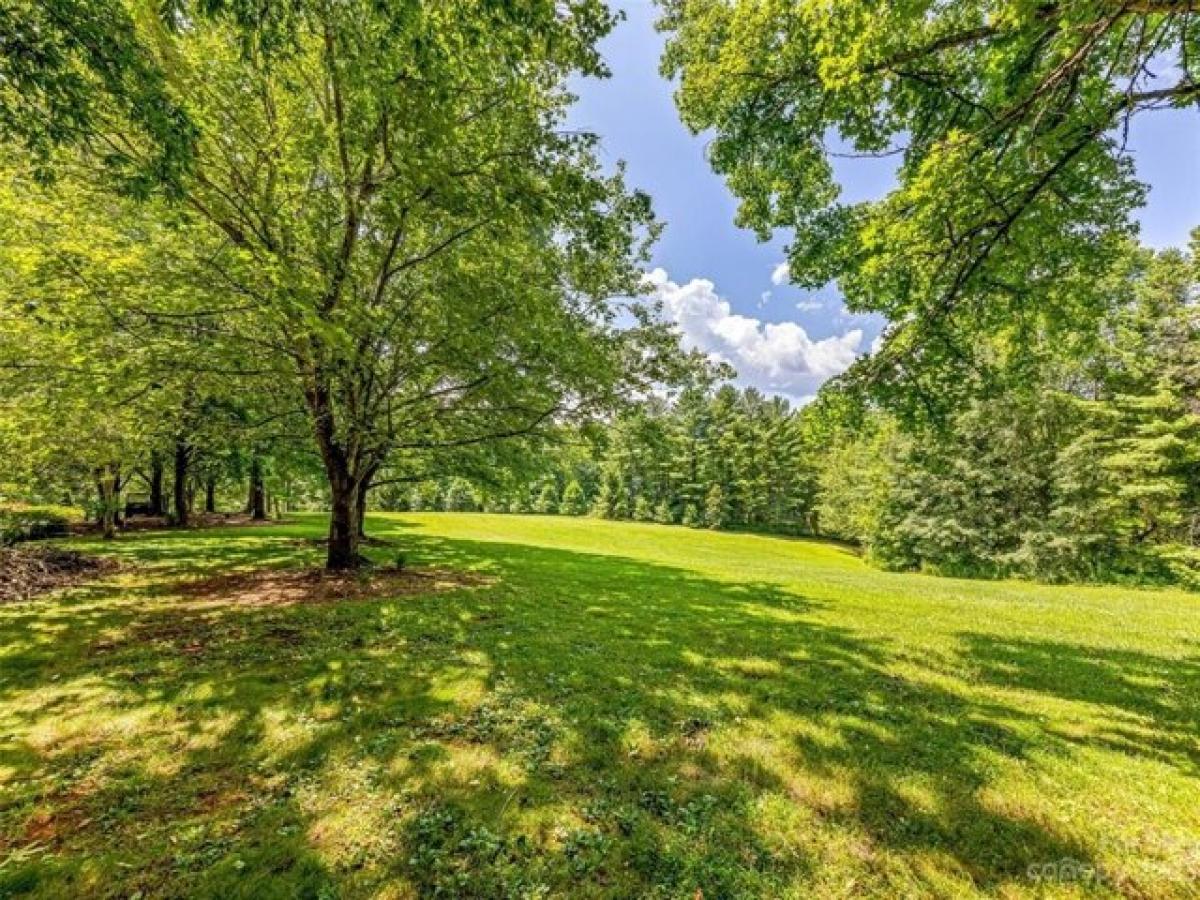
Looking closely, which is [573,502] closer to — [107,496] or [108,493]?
[108,493]

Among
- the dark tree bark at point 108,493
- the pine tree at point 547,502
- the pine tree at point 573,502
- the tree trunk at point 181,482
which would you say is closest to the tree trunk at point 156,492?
the tree trunk at point 181,482

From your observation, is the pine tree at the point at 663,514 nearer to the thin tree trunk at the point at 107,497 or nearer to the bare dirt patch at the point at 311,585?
the bare dirt patch at the point at 311,585

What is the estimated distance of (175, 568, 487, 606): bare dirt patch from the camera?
808 centimetres

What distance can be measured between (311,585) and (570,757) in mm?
7382

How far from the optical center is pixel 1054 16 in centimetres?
363

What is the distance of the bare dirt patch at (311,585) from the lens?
318 inches

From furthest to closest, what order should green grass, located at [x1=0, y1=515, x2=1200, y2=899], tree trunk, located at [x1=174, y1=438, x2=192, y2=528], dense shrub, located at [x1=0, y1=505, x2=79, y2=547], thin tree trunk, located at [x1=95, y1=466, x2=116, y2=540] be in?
1. tree trunk, located at [x1=174, y1=438, x2=192, y2=528]
2. thin tree trunk, located at [x1=95, y1=466, x2=116, y2=540]
3. dense shrub, located at [x1=0, y1=505, x2=79, y2=547]
4. green grass, located at [x1=0, y1=515, x2=1200, y2=899]

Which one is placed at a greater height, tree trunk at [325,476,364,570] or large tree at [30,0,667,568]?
large tree at [30,0,667,568]

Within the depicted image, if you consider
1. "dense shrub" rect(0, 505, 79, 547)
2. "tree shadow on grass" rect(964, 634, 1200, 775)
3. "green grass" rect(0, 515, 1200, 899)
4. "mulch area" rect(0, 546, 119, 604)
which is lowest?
"tree shadow on grass" rect(964, 634, 1200, 775)

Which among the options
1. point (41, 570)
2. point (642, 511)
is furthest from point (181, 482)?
point (642, 511)

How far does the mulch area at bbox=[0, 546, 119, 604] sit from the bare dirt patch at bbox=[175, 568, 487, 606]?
192 centimetres

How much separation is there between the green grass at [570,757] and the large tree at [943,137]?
3993 mm

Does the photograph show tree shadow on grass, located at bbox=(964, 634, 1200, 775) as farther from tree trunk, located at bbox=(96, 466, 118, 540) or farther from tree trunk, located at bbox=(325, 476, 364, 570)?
tree trunk, located at bbox=(96, 466, 118, 540)

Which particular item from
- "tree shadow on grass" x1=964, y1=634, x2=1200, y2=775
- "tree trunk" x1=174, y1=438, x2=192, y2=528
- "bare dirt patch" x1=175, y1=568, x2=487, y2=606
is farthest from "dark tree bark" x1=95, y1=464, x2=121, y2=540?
"tree shadow on grass" x1=964, y1=634, x2=1200, y2=775
